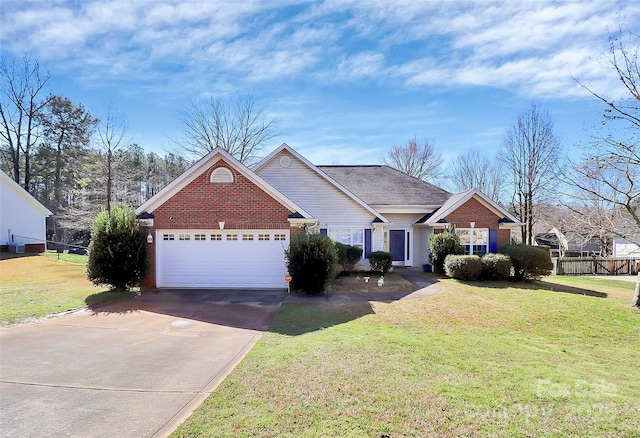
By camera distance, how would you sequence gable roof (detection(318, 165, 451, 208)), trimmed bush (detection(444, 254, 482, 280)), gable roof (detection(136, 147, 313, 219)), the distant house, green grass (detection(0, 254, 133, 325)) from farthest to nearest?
the distant house < gable roof (detection(318, 165, 451, 208)) < trimmed bush (detection(444, 254, 482, 280)) < gable roof (detection(136, 147, 313, 219)) < green grass (detection(0, 254, 133, 325))

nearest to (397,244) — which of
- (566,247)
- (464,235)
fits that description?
(464,235)

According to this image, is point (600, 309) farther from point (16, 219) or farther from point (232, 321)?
point (16, 219)

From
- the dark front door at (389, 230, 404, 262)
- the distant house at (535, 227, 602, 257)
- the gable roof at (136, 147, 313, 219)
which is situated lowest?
the distant house at (535, 227, 602, 257)

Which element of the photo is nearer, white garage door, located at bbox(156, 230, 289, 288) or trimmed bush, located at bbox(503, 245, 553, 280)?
white garage door, located at bbox(156, 230, 289, 288)

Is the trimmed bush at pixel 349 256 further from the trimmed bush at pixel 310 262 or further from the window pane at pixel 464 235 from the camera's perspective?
the window pane at pixel 464 235

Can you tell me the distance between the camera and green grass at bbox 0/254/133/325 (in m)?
9.80

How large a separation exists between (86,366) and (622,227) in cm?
1487

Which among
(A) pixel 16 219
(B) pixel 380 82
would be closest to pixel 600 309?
(B) pixel 380 82

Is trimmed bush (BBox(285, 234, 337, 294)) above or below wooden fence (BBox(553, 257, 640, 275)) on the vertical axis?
above

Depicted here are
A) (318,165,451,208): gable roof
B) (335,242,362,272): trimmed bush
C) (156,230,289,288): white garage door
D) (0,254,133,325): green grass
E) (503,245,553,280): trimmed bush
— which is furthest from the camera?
(318,165,451,208): gable roof

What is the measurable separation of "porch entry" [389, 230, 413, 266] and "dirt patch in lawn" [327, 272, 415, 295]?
339 cm

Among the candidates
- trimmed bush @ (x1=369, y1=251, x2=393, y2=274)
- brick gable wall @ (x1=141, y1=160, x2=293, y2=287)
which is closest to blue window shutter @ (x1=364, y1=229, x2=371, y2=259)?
trimmed bush @ (x1=369, y1=251, x2=393, y2=274)

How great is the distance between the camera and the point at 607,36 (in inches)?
409

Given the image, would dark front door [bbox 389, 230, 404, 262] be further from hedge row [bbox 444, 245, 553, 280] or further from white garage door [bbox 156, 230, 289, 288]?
white garage door [bbox 156, 230, 289, 288]
